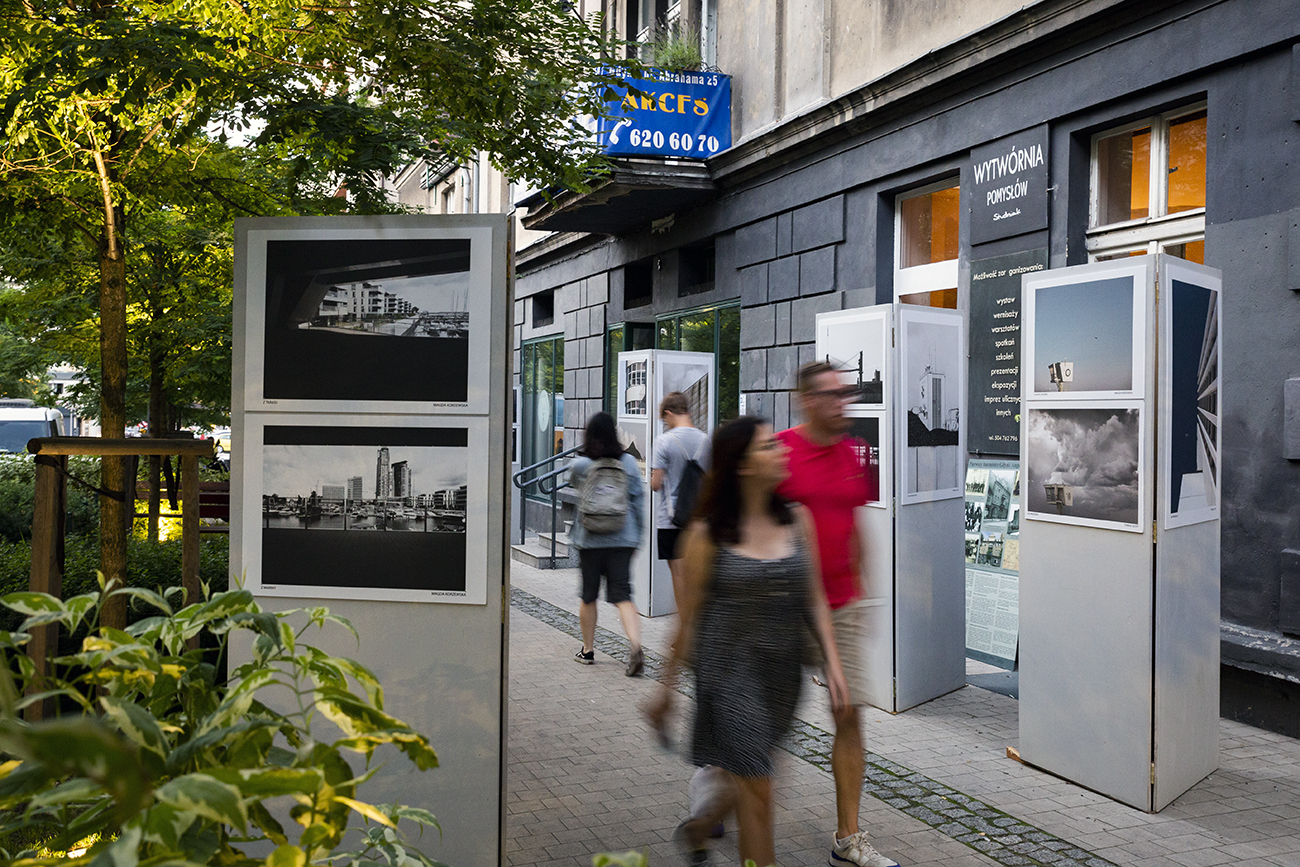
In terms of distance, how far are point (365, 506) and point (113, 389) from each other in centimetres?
269

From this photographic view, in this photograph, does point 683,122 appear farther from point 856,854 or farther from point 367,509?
point 367,509

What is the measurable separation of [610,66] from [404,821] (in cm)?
410

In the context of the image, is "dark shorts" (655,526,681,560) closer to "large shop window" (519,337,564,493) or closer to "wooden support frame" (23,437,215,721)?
"wooden support frame" (23,437,215,721)

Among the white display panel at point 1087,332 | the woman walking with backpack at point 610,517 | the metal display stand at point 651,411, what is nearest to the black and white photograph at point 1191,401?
the white display panel at point 1087,332

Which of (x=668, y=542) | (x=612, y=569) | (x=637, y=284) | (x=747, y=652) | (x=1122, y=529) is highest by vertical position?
(x=637, y=284)

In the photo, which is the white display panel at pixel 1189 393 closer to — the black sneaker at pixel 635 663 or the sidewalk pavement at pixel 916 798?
the sidewalk pavement at pixel 916 798

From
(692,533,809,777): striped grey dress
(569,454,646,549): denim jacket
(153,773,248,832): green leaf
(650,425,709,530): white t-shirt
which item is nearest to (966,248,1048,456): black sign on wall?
(650,425,709,530): white t-shirt

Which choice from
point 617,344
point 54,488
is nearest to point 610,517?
point 54,488

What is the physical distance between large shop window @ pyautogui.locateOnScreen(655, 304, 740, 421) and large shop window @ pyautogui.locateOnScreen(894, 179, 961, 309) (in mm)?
2905

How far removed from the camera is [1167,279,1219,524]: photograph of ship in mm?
5113

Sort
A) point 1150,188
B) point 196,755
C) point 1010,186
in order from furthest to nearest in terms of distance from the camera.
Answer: point 1010,186 → point 1150,188 → point 196,755

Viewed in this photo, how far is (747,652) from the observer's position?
363 centimetres

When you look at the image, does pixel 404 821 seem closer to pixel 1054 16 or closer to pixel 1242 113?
pixel 1242 113

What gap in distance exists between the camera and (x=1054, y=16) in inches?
327
